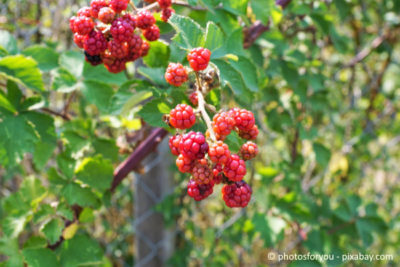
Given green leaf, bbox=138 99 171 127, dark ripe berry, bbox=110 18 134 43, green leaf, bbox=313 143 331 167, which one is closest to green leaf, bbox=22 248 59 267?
green leaf, bbox=138 99 171 127

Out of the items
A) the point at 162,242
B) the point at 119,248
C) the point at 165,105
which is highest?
the point at 165,105

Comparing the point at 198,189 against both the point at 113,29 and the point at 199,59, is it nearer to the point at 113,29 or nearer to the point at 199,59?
the point at 199,59

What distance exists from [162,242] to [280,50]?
108cm

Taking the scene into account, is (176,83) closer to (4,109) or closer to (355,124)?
(4,109)

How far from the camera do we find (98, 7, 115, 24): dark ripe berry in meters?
0.67

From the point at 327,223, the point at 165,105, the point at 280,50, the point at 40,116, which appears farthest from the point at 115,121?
the point at 327,223

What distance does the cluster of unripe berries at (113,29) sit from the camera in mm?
673

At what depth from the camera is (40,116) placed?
1008 mm

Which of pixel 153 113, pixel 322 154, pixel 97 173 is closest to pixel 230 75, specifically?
pixel 153 113

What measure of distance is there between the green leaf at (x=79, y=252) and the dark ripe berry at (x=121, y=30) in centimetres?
67

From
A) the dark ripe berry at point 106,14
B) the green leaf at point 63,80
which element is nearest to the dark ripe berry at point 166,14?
the dark ripe berry at point 106,14

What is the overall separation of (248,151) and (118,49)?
0.34 metres

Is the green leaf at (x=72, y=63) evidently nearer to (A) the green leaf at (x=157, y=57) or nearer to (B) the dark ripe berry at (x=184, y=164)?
(A) the green leaf at (x=157, y=57)

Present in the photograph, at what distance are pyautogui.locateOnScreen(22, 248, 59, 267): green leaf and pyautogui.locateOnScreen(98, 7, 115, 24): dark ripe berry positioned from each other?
Result: 2.23 ft
